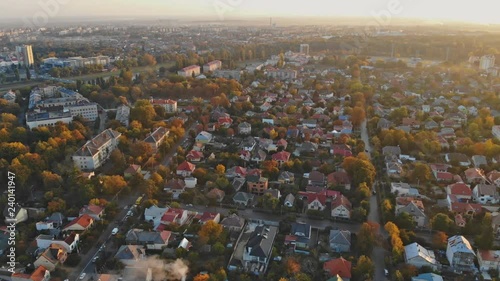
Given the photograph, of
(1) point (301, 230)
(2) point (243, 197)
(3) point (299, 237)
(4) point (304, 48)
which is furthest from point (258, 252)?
(4) point (304, 48)

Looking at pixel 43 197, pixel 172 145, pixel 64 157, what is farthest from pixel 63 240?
pixel 172 145

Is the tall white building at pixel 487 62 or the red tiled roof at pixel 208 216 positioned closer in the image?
the red tiled roof at pixel 208 216

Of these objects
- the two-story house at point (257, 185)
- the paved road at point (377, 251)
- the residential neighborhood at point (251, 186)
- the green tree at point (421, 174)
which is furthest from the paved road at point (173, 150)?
the green tree at point (421, 174)

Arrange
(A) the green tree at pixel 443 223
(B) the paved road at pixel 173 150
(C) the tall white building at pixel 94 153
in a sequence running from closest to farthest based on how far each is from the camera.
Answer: (A) the green tree at pixel 443 223
(C) the tall white building at pixel 94 153
(B) the paved road at pixel 173 150

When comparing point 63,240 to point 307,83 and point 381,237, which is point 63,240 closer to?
point 381,237

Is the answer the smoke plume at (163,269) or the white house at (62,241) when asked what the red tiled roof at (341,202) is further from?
the white house at (62,241)

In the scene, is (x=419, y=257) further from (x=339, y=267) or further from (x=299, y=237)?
(x=299, y=237)
